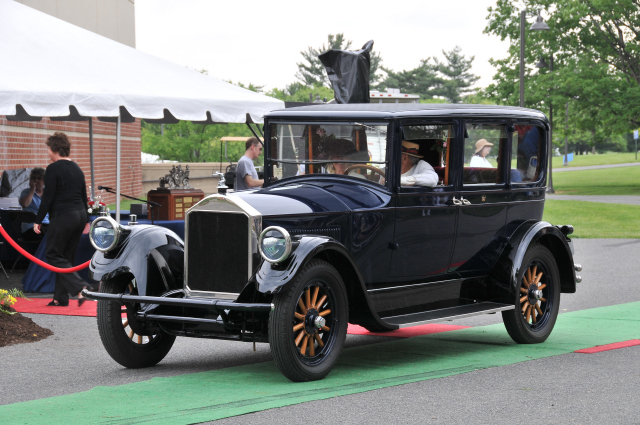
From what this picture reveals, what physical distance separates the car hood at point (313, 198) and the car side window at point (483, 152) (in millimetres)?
1012

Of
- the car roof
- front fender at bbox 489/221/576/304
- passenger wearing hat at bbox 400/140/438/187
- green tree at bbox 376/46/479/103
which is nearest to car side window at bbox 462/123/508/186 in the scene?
the car roof

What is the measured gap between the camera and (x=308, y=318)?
5684 millimetres

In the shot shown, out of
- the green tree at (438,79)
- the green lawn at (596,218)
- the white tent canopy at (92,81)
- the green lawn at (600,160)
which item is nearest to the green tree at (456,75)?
the green tree at (438,79)

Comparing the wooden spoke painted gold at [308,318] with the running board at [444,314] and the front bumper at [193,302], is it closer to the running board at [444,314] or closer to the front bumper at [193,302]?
the front bumper at [193,302]

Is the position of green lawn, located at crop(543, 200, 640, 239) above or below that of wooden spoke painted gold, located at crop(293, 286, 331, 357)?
below

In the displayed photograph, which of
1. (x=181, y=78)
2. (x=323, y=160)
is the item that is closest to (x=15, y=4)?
(x=181, y=78)

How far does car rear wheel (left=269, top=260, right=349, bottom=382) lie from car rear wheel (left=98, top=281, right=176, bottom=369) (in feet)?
4.44

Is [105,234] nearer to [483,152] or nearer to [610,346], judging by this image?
[483,152]

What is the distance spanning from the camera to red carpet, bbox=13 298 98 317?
29.6 feet

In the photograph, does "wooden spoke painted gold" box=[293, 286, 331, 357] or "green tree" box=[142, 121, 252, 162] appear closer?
"wooden spoke painted gold" box=[293, 286, 331, 357]

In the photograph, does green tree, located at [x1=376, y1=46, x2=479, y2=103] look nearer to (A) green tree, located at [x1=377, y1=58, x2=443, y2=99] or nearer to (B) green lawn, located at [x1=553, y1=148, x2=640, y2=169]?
(A) green tree, located at [x1=377, y1=58, x2=443, y2=99]

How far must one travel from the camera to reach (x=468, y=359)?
6656 mm

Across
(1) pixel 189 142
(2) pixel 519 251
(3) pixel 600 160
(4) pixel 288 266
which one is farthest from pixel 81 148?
(3) pixel 600 160

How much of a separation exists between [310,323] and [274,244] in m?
0.61
